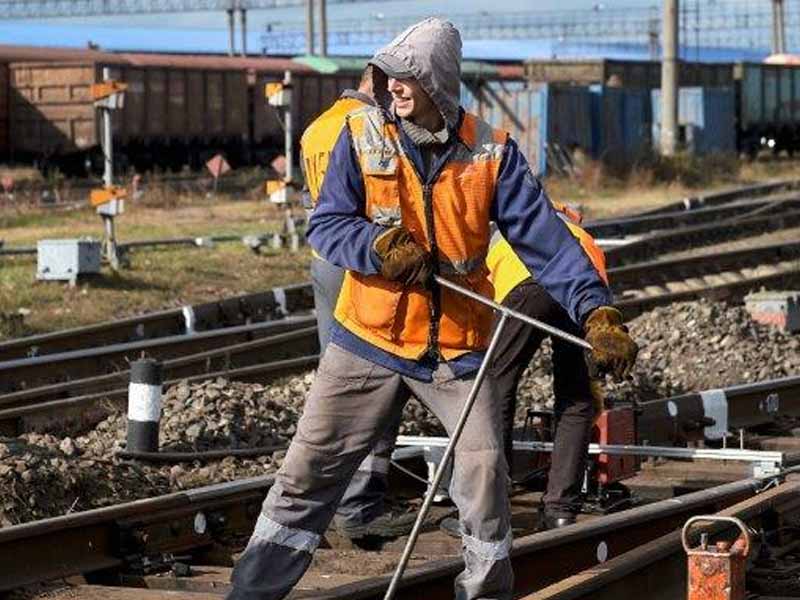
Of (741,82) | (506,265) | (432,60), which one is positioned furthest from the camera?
(741,82)

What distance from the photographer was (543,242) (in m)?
5.91

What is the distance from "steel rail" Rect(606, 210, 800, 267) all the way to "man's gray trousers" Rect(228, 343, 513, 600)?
15296mm

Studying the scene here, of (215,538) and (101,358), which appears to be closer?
(215,538)

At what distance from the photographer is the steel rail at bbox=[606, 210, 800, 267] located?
2183 centimetres

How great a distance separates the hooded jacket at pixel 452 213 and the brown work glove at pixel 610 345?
11 centimetres

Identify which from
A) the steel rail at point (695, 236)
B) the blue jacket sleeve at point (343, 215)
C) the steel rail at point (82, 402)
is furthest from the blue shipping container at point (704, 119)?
the blue jacket sleeve at point (343, 215)

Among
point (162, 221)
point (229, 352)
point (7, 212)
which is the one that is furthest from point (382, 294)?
point (7, 212)

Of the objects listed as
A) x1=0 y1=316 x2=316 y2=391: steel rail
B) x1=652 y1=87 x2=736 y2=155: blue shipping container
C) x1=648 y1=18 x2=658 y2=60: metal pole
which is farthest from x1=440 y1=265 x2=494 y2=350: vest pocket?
x1=648 y1=18 x2=658 y2=60: metal pole

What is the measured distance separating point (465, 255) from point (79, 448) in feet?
13.2

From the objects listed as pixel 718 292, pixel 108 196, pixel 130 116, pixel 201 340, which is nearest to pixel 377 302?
pixel 201 340

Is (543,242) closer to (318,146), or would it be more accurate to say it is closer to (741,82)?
(318,146)

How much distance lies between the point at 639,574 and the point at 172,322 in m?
9.40

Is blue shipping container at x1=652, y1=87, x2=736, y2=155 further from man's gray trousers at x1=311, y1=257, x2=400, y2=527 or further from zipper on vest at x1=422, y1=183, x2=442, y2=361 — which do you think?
zipper on vest at x1=422, y1=183, x2=442, y2=361

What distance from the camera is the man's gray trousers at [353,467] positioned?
5922 mm
